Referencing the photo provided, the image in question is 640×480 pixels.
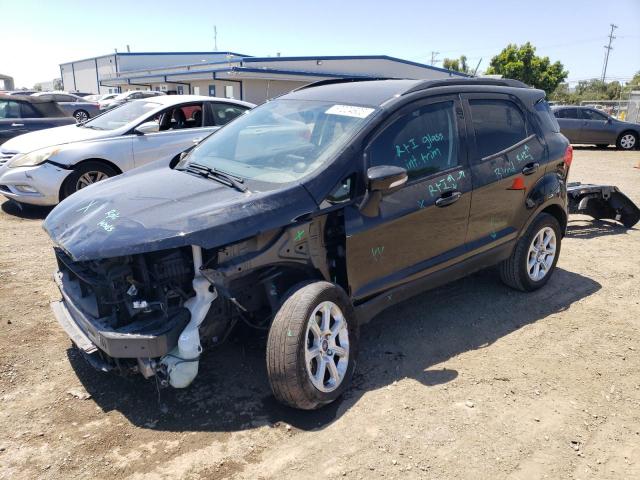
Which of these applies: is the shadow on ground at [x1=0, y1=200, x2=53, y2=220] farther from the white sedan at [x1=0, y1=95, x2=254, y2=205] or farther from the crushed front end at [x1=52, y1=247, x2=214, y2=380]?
the crushed front end at [x1=52, y1=247, x2=214, y2=380]

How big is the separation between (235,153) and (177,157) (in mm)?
703

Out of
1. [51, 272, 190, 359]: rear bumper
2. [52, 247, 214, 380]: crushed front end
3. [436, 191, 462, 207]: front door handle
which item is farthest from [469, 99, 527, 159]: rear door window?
[51, 272, 190, 359]: rear bumper

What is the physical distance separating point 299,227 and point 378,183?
22.6 inches

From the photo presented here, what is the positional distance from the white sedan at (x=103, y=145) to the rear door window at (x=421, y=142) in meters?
3.48

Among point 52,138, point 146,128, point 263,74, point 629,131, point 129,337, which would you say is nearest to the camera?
point 129,337

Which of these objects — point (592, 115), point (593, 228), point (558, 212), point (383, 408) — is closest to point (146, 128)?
point (558, 212)

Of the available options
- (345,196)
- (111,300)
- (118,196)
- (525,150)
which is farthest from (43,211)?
(525,150)

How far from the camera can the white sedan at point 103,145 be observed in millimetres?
6859

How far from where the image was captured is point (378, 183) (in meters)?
3.20

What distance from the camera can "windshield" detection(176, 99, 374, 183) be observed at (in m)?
3.40

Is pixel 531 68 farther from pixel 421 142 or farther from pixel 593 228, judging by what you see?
pixel 421 142

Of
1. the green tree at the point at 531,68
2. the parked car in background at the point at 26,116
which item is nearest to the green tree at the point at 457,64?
the green tree at the point at 531,68

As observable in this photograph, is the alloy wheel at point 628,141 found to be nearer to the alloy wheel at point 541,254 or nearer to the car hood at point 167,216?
the alloy wheel at point 541,254

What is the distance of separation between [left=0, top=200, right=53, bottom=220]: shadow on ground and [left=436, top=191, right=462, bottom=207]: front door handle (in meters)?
5.78
